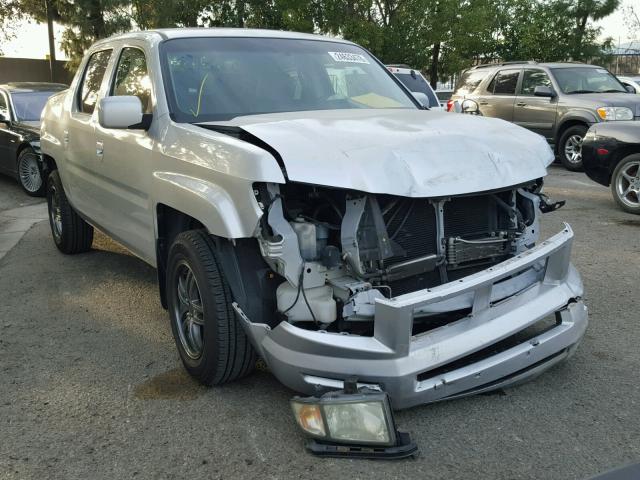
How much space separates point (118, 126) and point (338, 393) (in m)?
2.08

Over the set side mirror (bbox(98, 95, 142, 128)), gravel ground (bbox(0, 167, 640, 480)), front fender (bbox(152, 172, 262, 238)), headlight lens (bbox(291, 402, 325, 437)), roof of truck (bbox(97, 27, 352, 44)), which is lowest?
gravel ground (bbox(0, 167, 640, 480))

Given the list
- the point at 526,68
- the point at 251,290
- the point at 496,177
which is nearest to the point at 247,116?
the point at 251,290

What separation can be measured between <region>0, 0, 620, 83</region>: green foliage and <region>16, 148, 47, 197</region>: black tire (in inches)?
581

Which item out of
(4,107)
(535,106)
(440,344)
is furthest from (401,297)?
(535,106)

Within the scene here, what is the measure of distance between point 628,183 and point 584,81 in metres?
5.31

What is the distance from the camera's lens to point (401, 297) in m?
2.90

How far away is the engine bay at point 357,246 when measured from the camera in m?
3.07

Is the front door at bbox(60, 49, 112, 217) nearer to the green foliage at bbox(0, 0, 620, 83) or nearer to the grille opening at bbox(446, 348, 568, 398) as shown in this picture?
the grille opening at bbox(446, 348, 568, 398)

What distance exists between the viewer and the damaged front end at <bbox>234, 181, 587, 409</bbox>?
9.61 feet

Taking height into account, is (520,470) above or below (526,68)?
below

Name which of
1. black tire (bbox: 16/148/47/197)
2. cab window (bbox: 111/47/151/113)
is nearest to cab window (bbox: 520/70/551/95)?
black tire (bbox: 16/148/47/197)

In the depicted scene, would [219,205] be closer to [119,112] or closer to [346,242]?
[346,242]

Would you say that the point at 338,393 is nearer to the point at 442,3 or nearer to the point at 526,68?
the point at 526,68

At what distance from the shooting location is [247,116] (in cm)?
393
